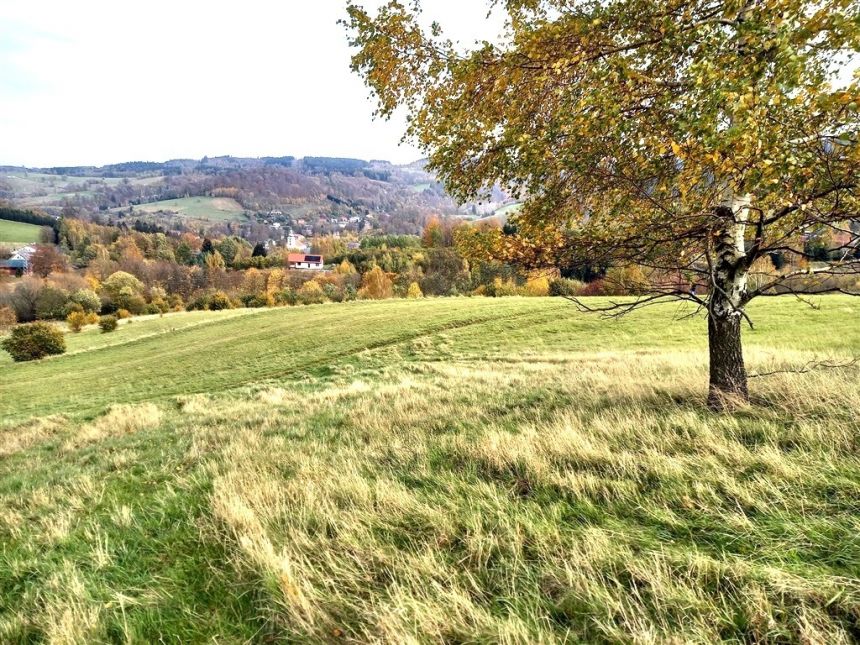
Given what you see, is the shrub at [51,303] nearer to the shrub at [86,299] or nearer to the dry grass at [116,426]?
the shrub at [86,299]

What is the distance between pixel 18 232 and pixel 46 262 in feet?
227

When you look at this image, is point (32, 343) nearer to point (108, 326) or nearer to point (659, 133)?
point (108, 326)

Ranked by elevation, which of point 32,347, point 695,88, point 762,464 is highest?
point 695,88

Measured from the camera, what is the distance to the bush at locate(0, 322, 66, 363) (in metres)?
41.3

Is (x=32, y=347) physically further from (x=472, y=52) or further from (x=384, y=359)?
(x=472, y=52)

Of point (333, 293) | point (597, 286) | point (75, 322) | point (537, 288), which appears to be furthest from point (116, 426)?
point (333, 293)

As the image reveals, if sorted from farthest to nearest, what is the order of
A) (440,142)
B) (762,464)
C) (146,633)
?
(440,142), (762,464), (146,633)

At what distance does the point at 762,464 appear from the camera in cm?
366

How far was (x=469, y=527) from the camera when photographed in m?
3.18

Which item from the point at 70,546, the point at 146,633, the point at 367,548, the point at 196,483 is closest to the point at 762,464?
the point at 367,548

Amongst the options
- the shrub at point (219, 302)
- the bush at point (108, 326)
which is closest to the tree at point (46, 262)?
the shrub at point (219, 302)

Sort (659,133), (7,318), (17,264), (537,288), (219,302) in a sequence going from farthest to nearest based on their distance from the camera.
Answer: (17,264) < (219,302) < (537,288) < (7,318) < (659,133)

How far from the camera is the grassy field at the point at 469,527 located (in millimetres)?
2258

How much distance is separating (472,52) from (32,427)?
20.0m
